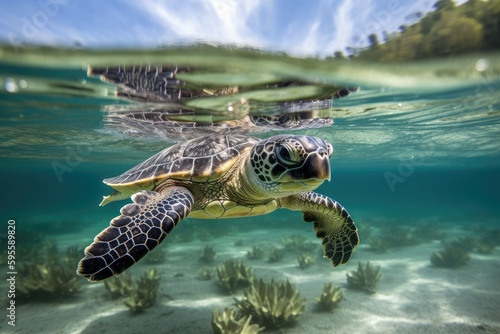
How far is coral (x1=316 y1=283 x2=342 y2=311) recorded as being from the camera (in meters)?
7.70

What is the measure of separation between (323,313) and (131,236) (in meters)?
6.22

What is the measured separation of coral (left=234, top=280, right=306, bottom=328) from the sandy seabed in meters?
0.24

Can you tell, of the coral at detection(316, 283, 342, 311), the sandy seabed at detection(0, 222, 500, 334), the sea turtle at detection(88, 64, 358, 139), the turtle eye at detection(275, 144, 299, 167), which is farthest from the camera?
the coral at detection(316, 283, 342, 311)

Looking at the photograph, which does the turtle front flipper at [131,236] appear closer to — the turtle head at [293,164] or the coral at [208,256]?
the turtle head at [293,164]

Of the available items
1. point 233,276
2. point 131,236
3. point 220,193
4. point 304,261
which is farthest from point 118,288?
point 304,261

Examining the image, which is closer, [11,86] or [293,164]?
[293,164]

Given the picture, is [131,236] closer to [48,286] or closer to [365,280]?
[48,286]

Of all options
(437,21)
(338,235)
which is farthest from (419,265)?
(437,21)

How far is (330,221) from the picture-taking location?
19.0 feet

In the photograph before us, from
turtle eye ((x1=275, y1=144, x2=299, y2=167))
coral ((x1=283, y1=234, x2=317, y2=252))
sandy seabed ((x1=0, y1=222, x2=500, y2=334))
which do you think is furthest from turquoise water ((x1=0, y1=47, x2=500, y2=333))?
turtle eye ((x1=275, y1=144, x2=299, y2=167))

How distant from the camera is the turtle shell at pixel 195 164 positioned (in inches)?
195

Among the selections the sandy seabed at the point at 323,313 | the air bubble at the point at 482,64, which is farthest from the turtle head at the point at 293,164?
the air bubble at the point at 482,64

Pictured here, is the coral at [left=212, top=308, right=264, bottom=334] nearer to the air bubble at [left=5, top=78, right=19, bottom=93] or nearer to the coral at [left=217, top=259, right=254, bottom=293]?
the coral at [left=217, top=259, right=254, bottom=293]

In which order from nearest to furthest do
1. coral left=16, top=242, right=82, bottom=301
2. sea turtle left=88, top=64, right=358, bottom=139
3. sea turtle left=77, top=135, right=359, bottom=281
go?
sea turtle left=77, top=135, right=359, bottom=281 < sea turtle left=88, top=64, right=358, bottom=139 < coral left=16, top=242, right=82, bottom=301
